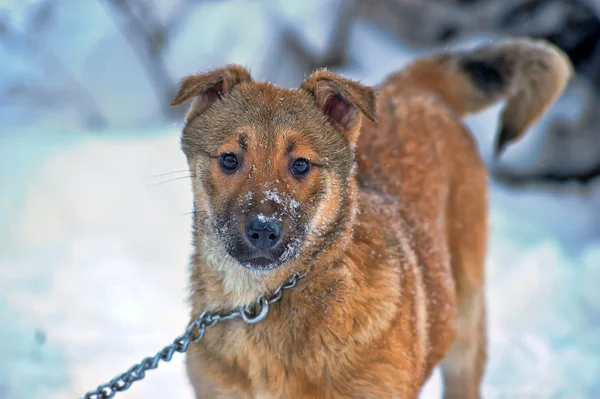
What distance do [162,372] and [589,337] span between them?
322 cm

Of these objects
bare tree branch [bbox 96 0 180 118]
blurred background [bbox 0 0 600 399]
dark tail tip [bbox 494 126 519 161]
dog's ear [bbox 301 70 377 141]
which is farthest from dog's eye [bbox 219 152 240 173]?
bare tree branch [bbox 96 0 180 118]

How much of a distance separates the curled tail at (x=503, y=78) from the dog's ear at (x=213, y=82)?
163 centimetres

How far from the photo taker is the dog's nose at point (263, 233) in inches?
112

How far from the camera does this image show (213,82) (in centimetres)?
325

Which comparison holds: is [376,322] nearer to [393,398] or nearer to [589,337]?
[393,398]

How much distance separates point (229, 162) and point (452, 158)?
166cm

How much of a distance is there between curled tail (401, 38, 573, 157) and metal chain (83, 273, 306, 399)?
2.17 metres

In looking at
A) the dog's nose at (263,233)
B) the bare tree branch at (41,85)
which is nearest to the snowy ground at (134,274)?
the bare tree branch at (41,85)

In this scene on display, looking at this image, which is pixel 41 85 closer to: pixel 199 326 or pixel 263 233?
pixel 199 326

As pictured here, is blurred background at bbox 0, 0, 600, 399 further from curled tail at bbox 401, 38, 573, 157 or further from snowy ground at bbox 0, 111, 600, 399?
curled tail at bbox 401, 38, 573, 157

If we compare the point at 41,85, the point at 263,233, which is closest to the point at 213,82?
the point at 263,233

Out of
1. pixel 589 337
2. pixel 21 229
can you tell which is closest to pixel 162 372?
pixel 21 229

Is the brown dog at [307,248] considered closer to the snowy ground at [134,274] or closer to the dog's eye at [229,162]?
the dog's eye at [229,162]

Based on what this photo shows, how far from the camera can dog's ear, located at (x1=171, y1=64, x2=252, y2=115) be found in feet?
10.6
